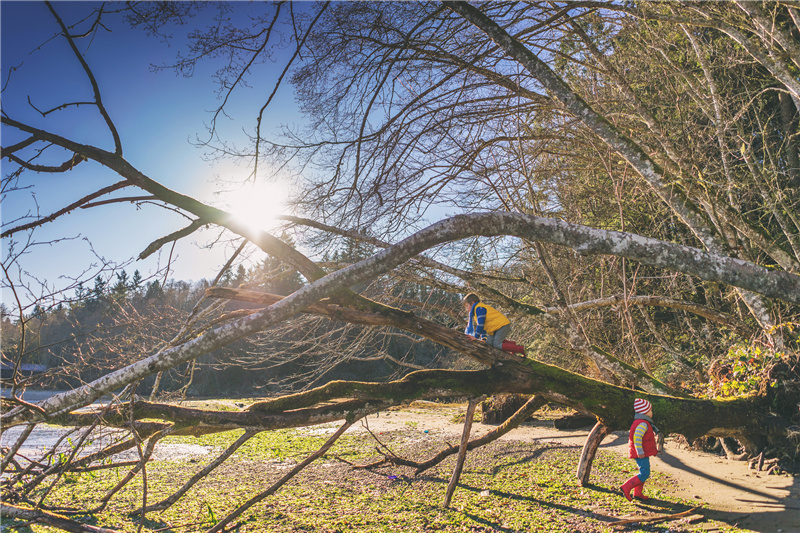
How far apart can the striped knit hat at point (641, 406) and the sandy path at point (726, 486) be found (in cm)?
114

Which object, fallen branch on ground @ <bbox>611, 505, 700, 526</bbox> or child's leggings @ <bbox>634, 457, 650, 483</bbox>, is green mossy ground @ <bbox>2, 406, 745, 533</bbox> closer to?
fallen branch on ground @ <bbox>611, 505, 700, 526</bbox>

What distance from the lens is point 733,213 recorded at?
19.1 feet

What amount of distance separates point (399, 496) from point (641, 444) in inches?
121

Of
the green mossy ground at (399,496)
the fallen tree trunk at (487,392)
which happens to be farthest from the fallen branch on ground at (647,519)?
the fallen tree trunk at (487,392)

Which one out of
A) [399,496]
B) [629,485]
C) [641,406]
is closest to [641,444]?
[641,406]

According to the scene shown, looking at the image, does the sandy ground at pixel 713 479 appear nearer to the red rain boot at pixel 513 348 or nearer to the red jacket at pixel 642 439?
the red jacket at pixel 642 439

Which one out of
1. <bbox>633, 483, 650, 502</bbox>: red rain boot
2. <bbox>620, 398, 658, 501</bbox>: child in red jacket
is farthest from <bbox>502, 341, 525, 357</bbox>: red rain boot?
<bbox>633, 483, 650, 502</bbox>: red rain boot

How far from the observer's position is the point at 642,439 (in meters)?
5.32

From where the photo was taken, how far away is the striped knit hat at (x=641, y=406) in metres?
5.41

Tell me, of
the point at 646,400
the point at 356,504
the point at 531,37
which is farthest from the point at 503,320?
the point at 531,37

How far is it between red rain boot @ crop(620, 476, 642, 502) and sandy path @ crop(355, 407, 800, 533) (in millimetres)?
678

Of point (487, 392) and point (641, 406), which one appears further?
point (641, 406)

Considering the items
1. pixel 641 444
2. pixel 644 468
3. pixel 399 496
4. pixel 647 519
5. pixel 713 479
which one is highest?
pixel 641 444

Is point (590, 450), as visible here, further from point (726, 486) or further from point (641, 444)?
point (726, 486)
